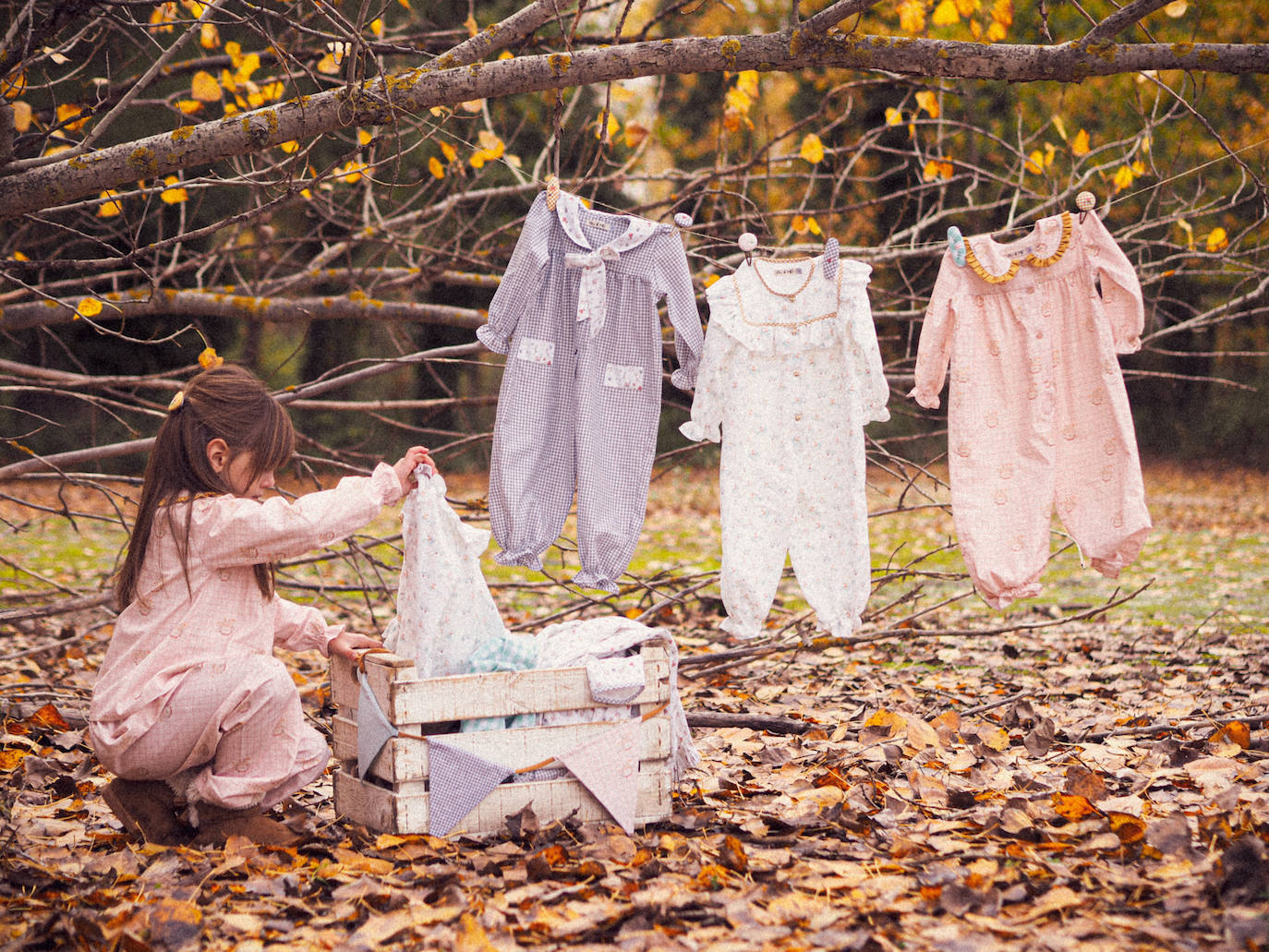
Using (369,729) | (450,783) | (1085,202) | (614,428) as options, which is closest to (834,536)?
(614,428)

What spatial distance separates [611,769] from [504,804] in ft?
1.03

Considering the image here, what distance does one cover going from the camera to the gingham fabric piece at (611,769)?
3.06 metres

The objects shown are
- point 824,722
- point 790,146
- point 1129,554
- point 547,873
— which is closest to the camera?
point 547,873

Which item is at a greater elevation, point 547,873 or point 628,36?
point 628,36

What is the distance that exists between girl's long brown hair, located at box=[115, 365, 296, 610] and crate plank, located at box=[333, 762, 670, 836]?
677 millimetres

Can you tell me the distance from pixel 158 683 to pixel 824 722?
2.47m

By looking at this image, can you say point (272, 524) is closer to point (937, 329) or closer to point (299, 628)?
point (299, 628)

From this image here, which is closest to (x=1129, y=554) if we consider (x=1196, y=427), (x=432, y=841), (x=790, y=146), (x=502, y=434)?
(x=502, y=434)

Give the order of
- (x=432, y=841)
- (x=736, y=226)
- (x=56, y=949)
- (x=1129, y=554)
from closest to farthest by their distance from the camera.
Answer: (x=56, y=949) → (x=432, y=841) → (x=1129, y=554) → (x=736, y=226)

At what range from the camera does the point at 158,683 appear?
2971mm

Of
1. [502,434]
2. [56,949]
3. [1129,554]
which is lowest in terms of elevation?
[56,949]

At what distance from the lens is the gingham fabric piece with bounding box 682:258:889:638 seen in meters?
3.91

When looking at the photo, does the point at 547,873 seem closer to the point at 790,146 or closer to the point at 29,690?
the point at 29,690

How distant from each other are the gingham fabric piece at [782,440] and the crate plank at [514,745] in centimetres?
78
